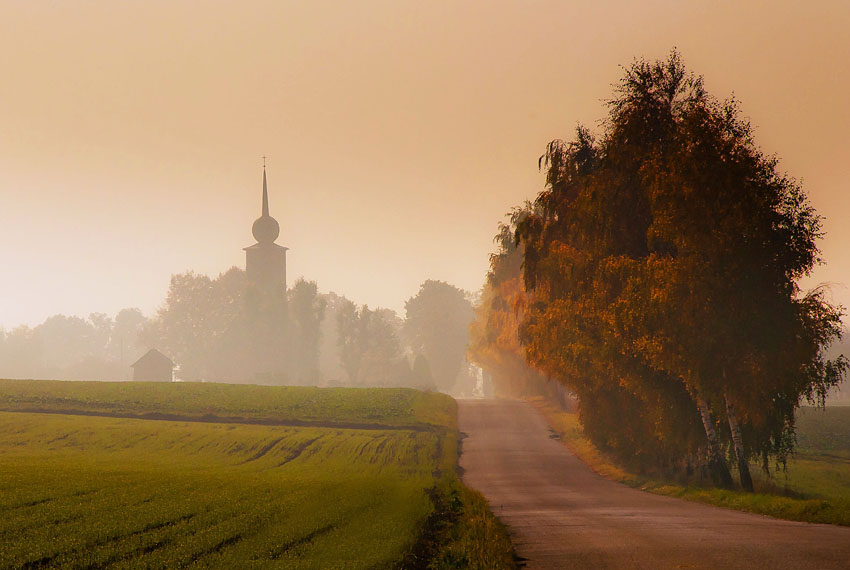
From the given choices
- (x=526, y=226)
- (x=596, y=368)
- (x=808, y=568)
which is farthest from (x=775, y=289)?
(x=808, y=568)

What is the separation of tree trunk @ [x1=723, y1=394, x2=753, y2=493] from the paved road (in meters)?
2.94

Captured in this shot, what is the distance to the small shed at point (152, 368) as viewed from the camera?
112756 millimetres

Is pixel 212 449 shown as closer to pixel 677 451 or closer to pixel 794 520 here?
pixel 677 451

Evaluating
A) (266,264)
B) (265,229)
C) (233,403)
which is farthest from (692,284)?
(265,229)

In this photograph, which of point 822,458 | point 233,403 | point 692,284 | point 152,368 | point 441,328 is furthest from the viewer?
point 441,328

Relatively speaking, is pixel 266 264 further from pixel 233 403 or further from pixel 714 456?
pixel 714 456

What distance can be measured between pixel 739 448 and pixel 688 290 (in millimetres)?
6530

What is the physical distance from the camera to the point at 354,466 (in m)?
38.8

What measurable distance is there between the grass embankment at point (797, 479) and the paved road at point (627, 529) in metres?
0.93

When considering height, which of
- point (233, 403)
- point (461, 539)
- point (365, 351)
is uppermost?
point (365, 351)

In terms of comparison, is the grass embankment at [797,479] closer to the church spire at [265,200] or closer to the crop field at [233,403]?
the crop field at [233,403]

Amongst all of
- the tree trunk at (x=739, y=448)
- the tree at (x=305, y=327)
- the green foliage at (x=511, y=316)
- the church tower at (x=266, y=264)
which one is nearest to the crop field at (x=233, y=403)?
the green foliage at (x=511, y=316)

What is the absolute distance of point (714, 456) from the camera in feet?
99.3

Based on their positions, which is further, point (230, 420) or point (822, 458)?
point (230, 420)
